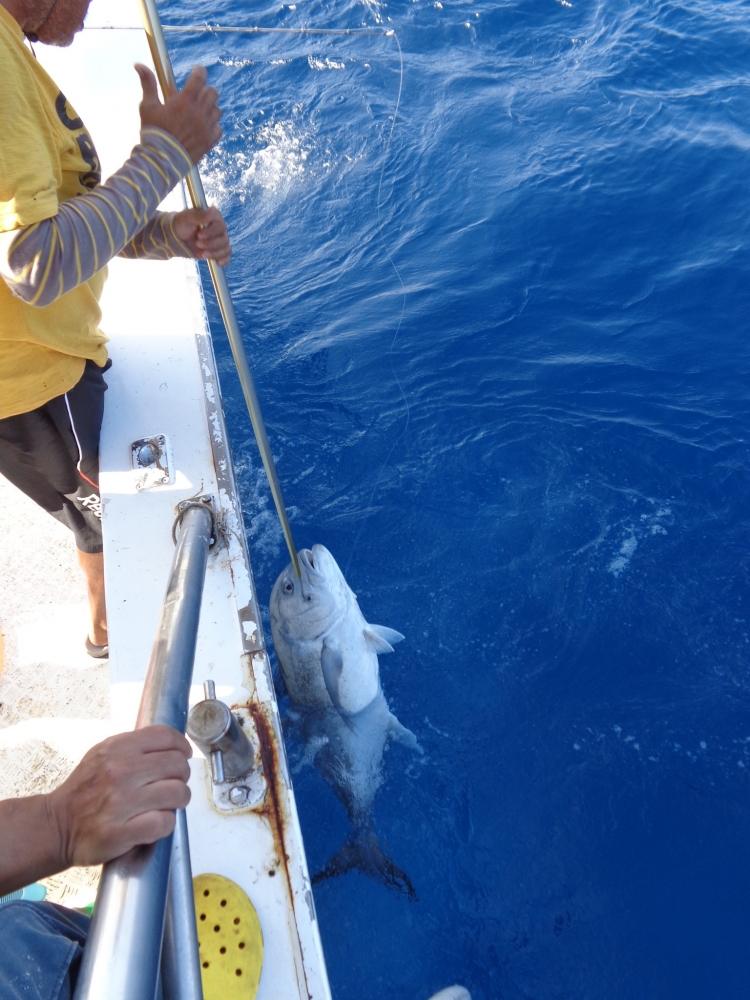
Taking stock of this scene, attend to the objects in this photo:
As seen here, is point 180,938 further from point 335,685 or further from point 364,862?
point 364,862

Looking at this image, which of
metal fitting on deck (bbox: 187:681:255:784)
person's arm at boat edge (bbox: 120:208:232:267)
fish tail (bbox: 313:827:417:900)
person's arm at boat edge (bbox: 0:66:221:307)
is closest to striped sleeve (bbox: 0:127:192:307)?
person's arm at boat edge (bbox: 0:66:221:307)

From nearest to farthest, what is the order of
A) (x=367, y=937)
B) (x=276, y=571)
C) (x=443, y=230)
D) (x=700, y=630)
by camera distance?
1. (x=367, y=937)
2. (x=700, y=630)
3. (x=276, y=571)
4. (x=443, y=230)

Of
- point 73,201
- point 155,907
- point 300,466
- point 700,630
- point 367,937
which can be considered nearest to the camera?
point 155,907

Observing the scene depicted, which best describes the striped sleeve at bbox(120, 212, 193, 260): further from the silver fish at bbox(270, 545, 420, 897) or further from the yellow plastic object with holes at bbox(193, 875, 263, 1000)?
the yellow plastic object with holes at bbox(193, 875, 263, 1000)

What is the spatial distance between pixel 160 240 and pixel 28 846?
2.10 meters

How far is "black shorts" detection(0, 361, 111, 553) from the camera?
257 cm

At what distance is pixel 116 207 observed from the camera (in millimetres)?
1905

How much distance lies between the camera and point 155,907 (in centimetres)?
108

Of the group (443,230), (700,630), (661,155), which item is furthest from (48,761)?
(661,155)

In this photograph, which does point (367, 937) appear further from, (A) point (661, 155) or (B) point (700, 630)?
(A) point (661, 155)

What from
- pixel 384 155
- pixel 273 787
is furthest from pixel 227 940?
pixel 384 155

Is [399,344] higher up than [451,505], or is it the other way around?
[399,344]

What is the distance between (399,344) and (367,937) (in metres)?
4.06

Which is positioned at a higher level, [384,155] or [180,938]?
[384,155]
